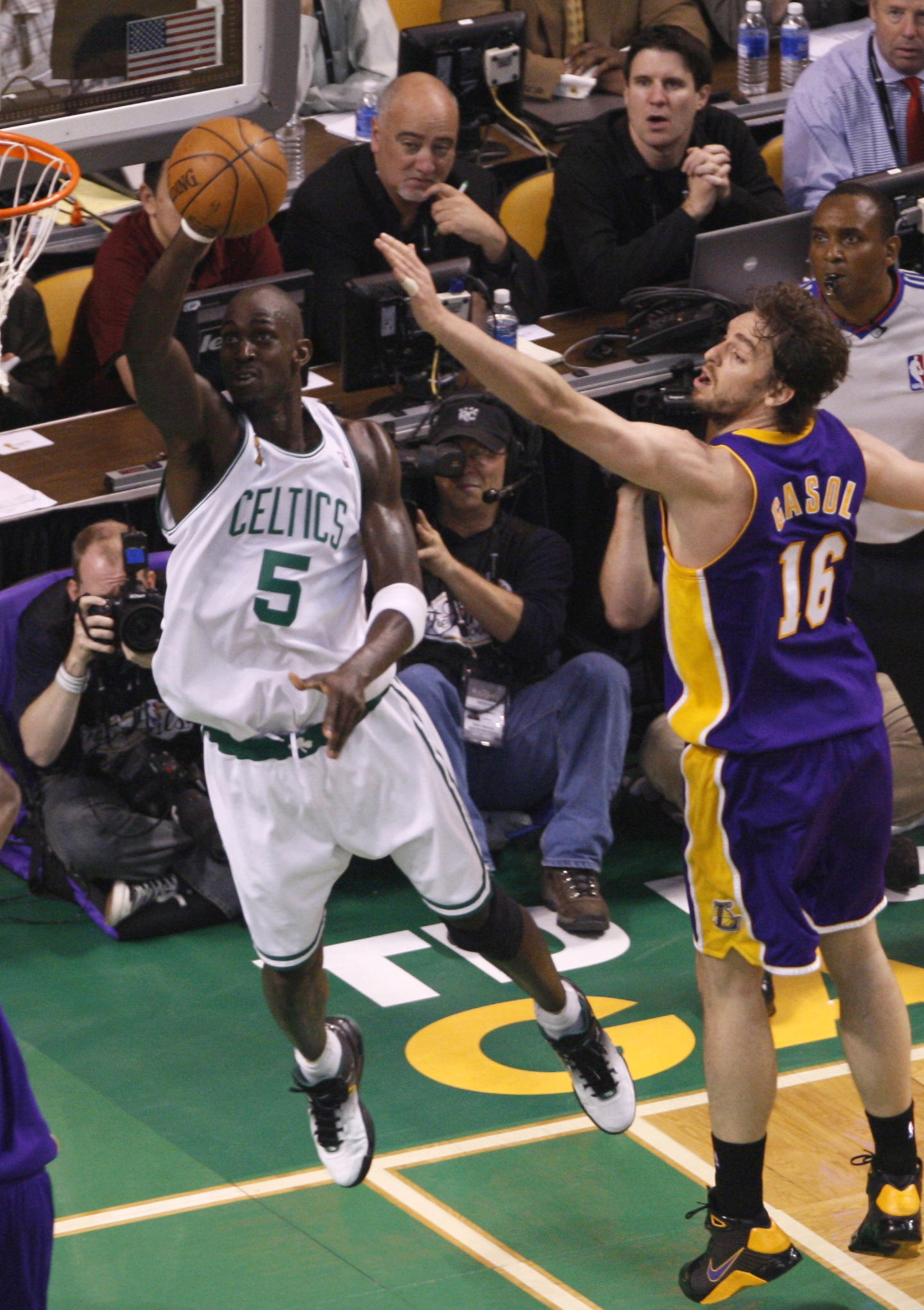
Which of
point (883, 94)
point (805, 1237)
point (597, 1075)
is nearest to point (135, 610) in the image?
point (597, 1075)

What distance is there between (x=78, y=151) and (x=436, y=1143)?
3.35 metres

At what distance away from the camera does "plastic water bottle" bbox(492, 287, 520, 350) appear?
7277mm

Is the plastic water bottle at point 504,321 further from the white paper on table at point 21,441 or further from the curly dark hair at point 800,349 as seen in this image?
the curly dark hair at point 800,349

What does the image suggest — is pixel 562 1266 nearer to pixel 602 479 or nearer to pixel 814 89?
pixel 602 479

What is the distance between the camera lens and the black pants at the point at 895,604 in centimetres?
628

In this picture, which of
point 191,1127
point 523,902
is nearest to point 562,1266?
point 191,1127

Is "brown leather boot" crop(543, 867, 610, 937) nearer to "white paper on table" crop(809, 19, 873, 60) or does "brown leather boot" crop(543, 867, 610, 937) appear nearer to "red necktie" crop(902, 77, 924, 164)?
"red necktie" crop(902, 77, 924, 164)

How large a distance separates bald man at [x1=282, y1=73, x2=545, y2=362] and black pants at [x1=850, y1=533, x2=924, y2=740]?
82.1 inches

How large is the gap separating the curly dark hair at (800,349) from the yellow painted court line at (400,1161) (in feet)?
6.67

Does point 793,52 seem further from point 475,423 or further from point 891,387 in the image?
point 475,423

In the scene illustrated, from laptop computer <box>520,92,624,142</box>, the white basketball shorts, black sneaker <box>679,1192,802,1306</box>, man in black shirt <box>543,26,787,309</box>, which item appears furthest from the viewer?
laptop computer <box>520,92,624,142</box>

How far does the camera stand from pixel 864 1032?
4.48 meters

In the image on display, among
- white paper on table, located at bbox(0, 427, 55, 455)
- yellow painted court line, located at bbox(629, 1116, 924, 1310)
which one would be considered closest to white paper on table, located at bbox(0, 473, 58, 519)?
white paper on table, located at bbox(0, 427, 55, 455)

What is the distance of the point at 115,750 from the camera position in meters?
6.48
